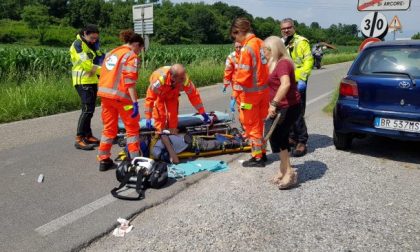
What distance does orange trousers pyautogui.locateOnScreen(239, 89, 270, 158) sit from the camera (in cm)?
521

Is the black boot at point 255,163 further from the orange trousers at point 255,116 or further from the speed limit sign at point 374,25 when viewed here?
the speed limit sign at point 374,25

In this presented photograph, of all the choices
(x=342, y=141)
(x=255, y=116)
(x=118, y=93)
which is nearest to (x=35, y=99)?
(x=118, y=93)

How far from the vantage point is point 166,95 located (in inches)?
231

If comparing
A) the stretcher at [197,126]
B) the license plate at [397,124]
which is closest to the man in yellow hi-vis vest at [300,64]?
the license plate at [397,124]

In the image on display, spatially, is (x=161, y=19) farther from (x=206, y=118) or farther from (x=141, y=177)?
(x=141, y=177)

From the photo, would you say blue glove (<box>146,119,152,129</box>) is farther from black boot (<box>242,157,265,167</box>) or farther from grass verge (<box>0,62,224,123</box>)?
grass verge (<box>0,62,224,123</box>)

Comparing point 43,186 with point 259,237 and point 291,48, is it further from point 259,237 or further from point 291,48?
point 291,48

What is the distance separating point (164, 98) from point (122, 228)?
8.90ft

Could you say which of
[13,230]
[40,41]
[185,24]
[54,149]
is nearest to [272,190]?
[13,230]

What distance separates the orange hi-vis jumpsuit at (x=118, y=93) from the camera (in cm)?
496

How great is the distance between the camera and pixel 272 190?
4.44 m

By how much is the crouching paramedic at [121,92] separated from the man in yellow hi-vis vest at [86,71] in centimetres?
113

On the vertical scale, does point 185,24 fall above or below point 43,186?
above

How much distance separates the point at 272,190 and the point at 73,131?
4480 mm
